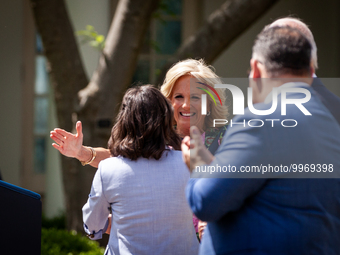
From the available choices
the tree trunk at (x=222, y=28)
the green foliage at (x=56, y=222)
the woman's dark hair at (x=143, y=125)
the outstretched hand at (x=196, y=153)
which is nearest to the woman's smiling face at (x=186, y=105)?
the woman's dark hair at (x=143, y=125)

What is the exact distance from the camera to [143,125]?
5.02 ft

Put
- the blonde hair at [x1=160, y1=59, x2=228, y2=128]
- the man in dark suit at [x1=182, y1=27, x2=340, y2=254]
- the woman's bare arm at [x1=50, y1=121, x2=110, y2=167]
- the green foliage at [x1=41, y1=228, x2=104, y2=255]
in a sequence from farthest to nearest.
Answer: the green foliage at [x1=41, y1=228, x2=104, y2=255]
the blonde hair at [x1=160, y1=59, x2=228, y2=128]
the woman's bare arm at [x1=50, y1=121, x2=110, y2=167]
the man in dark suit at [x1=182, y1=27, x2=340, y2=254]

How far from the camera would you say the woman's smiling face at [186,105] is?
6.61ft

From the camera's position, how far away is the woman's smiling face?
201 centimetres

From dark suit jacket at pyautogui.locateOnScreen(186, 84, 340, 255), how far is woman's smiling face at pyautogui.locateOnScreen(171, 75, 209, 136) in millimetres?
953

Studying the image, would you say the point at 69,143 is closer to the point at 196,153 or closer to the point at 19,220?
the point at 19,220

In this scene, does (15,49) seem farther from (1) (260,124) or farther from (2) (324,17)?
(1) (260,124)

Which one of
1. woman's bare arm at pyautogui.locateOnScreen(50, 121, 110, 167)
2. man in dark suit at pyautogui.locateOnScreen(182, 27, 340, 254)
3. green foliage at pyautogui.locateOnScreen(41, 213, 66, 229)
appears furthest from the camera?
green foliage at pyautogui.locateOnScreen(41, 213, 66, 229)

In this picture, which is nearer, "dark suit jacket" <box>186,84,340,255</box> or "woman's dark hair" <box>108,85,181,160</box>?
"dark suit jacket" <box>186,84,340,255</box>

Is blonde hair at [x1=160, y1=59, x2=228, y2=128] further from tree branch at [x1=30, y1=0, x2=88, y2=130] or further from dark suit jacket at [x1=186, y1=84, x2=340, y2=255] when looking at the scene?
tree branch at [x1=30, y1=0, x2=88, y2=130]

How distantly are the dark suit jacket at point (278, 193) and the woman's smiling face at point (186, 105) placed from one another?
953 millimetres

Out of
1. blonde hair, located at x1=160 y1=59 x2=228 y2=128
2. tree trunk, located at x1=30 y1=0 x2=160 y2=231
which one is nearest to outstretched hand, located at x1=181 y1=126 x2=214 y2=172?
blonde hair, located at x1=160 y1=59 x2=228 y2=128

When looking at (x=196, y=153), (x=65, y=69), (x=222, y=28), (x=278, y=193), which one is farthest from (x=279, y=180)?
(x=65, y=69)

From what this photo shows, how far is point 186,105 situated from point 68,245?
2.09 m
